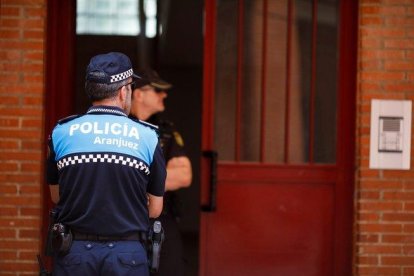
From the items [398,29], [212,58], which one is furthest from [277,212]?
[398,29]

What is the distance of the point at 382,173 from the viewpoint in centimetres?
523

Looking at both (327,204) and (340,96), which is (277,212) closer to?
(327,204)

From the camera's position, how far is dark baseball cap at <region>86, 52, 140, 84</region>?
3.46 metres


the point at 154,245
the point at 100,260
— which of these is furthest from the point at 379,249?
the point at 100,260

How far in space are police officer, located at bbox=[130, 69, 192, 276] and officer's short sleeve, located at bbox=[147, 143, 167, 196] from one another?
1267 mm

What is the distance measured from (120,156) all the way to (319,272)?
257 centimetres

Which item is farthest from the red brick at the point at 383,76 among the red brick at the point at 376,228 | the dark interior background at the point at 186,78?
the dark interior background at the point at 186,78

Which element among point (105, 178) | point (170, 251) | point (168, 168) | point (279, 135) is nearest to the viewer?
point (105, 178)

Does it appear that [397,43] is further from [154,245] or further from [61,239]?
[61,239]

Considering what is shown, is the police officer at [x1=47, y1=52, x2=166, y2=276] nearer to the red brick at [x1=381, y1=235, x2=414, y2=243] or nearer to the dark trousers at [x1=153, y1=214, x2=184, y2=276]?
the dark trousers at [x1=153, y1=214, x2=184, y2=276]

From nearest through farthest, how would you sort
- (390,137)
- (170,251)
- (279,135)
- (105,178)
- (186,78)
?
(105,178), (170,251), (390,137), (279,135), (186,78)

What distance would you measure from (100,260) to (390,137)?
2.68m

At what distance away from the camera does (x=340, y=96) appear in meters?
5.46

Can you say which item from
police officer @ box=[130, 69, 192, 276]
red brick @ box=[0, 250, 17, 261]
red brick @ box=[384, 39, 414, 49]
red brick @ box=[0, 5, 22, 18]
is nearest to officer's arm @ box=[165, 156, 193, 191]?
police officer @ box=[130, 69, 192, 276]
